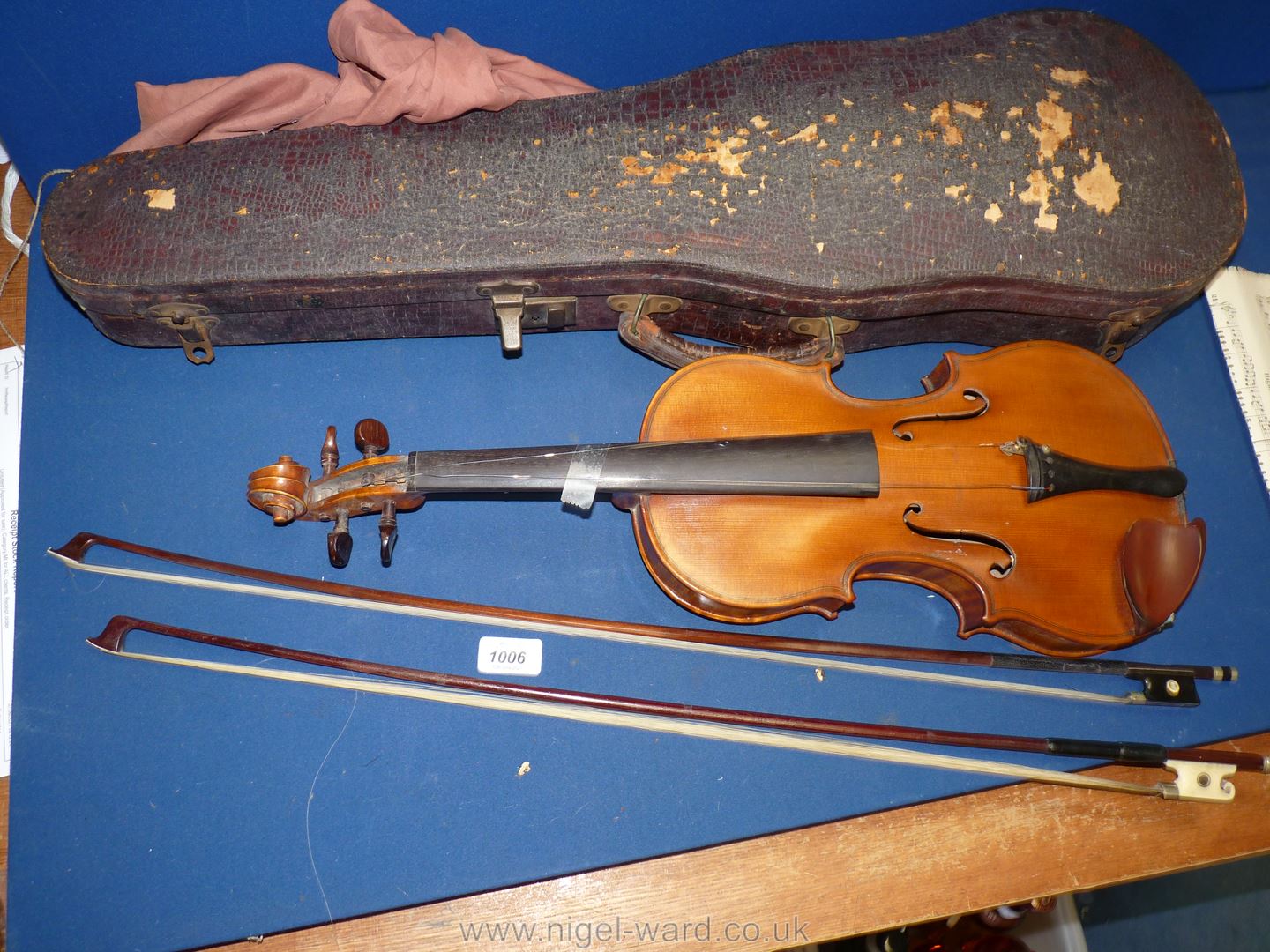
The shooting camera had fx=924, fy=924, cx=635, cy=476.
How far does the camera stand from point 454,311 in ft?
5.92

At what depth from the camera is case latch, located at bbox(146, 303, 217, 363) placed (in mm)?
1738

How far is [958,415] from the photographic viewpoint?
1680 mm

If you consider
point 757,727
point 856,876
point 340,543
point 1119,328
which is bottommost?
point 856,876

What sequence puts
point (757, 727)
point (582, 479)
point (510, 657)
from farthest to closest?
point (510, 657) < point (757, 727) < point (582, 479)

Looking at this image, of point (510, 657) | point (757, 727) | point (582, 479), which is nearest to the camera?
point (582, 479)

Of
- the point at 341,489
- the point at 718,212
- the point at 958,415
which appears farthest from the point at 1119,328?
the point at 341,489

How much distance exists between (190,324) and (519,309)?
2.09 ft

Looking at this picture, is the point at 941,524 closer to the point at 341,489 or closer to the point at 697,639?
the point at 697,639

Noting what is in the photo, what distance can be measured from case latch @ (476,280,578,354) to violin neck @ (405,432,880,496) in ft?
0.98

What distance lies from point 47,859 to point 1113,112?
95.9 inches

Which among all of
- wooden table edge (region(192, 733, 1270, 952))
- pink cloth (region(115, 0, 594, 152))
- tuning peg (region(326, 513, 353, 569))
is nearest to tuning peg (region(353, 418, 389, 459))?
tuning peg (region(326, 513, 353, 569))

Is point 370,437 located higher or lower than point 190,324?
lower

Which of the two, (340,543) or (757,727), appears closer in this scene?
(340,543)

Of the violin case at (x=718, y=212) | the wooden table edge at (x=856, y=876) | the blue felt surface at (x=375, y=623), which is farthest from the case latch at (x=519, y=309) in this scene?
the wooden table edge at (x=856, y=876)
